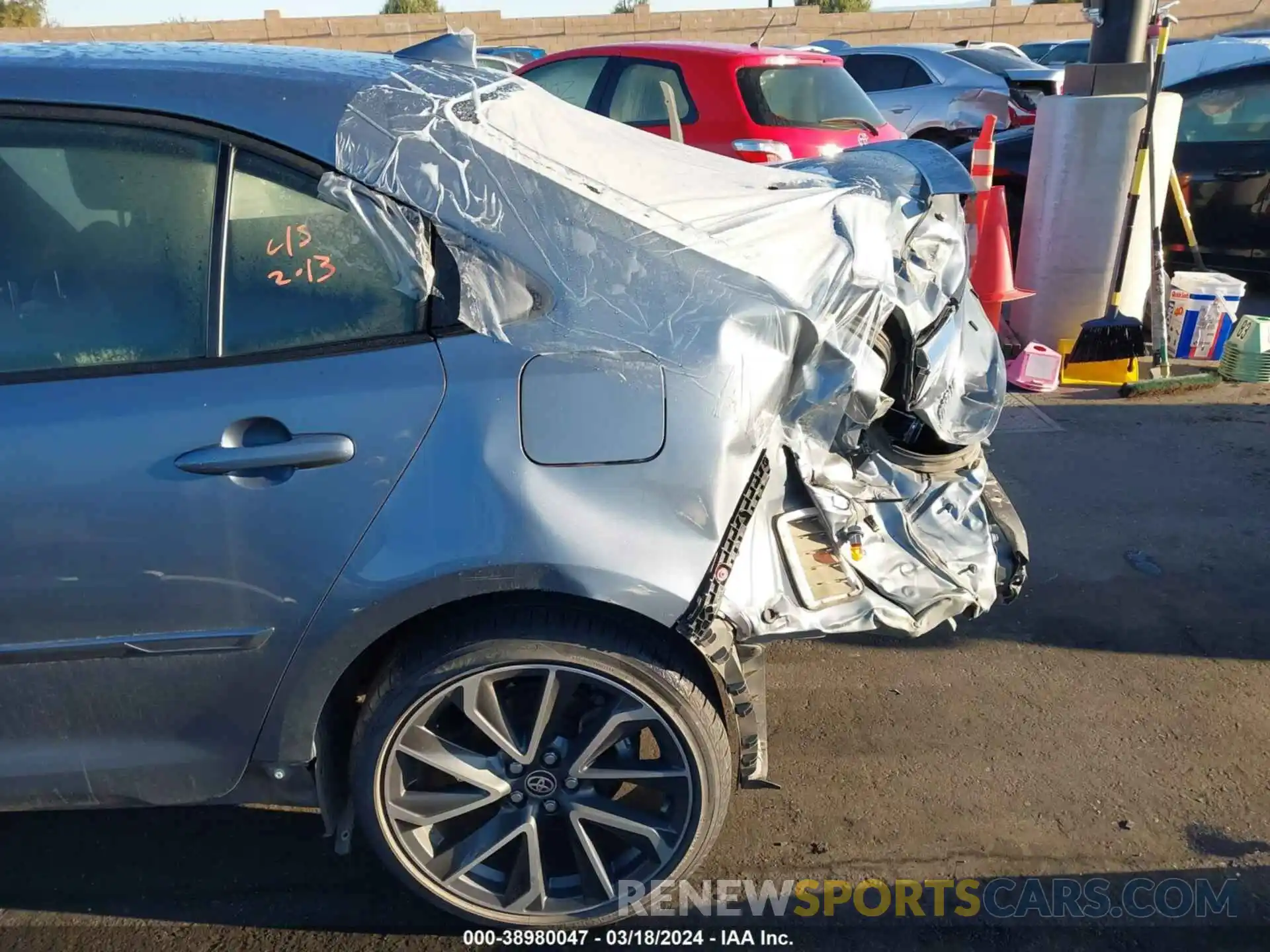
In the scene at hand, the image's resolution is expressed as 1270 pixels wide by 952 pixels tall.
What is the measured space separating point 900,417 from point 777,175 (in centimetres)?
79

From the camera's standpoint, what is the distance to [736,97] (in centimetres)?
682

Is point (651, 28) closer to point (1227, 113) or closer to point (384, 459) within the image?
point (1227, 113)

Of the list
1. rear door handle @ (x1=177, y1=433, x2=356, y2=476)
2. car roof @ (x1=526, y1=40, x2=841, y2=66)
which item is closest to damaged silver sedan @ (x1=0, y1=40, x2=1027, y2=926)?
rear door handle @ (x1=177, y1=433, x2=356, y2=476)

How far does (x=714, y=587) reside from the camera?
2.01m

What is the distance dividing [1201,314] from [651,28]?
2811cm

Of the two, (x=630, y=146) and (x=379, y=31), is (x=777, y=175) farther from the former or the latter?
(x=379, y=31)

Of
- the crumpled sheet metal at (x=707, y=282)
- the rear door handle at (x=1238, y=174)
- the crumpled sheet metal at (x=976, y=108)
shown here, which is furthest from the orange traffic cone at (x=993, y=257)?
the crumpled sheet metal at (x=976, y=108)

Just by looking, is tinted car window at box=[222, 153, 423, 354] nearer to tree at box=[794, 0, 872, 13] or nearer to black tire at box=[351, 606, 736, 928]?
black tire at box=[351, 606, 736, 928]

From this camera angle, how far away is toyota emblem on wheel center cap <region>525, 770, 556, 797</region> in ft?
7.12

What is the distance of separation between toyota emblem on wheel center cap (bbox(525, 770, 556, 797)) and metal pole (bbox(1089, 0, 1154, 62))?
5.82m

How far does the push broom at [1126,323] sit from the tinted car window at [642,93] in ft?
10.0

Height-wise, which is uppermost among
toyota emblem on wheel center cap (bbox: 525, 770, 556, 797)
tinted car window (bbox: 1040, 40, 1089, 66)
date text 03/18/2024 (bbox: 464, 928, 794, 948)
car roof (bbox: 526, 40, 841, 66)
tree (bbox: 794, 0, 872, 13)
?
tree (bbox: 794, 0, 872, 13)

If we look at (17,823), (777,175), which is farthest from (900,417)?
(17,823)
